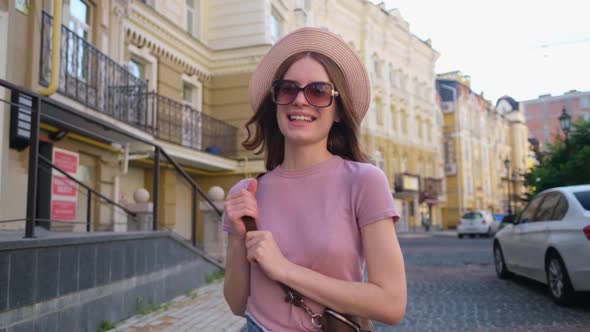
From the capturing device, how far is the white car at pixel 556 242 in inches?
241

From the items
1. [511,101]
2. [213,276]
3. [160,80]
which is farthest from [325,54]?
[511,101]

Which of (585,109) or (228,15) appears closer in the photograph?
(228,15)

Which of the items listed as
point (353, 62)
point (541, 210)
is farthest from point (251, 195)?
point (541, 210)

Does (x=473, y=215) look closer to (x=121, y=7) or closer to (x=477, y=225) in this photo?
(x=477, y=225)

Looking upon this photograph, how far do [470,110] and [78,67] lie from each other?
48.1 m

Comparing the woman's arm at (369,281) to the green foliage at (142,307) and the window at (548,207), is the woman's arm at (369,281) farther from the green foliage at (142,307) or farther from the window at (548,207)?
the window at (548,207)

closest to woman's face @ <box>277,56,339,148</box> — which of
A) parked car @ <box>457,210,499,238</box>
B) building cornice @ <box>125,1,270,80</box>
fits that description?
building cornice @ <box>125,1,270,80</box>

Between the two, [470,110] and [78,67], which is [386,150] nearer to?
[470,110]

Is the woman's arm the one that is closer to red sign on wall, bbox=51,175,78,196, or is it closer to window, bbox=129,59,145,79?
red sign on wall, bbox=51,175,78,196

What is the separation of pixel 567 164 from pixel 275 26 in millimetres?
11387

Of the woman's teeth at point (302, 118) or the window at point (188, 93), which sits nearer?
the woman's teeth at point (302, 118)

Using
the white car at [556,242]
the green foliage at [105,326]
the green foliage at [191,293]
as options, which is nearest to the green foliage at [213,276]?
the green foliage at [191,293]

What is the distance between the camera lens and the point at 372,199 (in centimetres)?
147

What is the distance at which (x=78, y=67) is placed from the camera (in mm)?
8664
